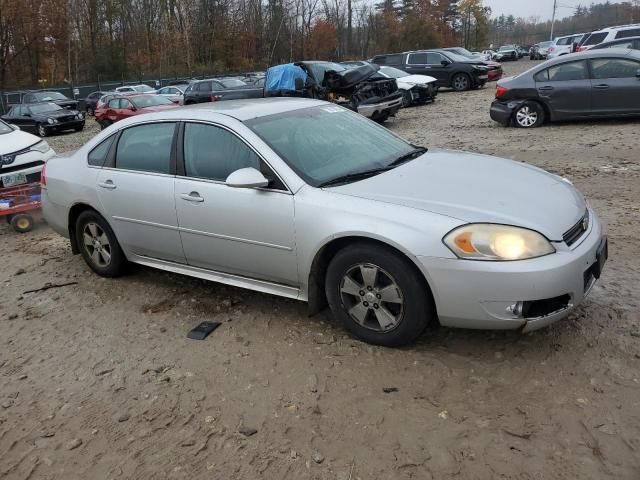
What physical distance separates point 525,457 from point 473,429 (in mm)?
281

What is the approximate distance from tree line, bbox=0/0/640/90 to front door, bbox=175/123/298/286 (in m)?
44.0

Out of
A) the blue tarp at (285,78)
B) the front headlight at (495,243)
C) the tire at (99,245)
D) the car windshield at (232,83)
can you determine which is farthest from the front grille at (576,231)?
the car windshield at (232,83)

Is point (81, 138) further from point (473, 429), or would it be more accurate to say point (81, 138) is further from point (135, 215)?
point (473, 429)

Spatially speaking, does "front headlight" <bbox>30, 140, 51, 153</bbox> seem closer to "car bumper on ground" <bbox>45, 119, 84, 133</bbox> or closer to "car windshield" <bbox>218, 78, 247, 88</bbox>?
"car windshield" <bbox>218, 78, 247, 88</bbox>

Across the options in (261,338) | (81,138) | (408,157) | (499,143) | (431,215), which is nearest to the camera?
(431,215)

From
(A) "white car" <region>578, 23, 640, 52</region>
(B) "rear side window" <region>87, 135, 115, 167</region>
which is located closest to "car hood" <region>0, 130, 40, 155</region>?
(B) "rear side window" <region>87, 135, 115, 167</region>

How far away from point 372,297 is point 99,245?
2828 millimetres

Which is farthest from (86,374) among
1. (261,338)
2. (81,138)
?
(81,138)

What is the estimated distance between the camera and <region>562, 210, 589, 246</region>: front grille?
3164mm

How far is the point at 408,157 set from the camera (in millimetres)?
4250

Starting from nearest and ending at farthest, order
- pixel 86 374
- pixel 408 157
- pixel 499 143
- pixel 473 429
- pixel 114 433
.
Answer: pixel 473 429
pixel 114 433
pixel 86 374
pixel 408 157
pixel 499 143

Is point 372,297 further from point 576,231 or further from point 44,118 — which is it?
point 44,118

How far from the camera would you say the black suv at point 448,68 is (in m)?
21.4

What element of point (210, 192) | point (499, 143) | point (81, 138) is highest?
point (210, 192)
